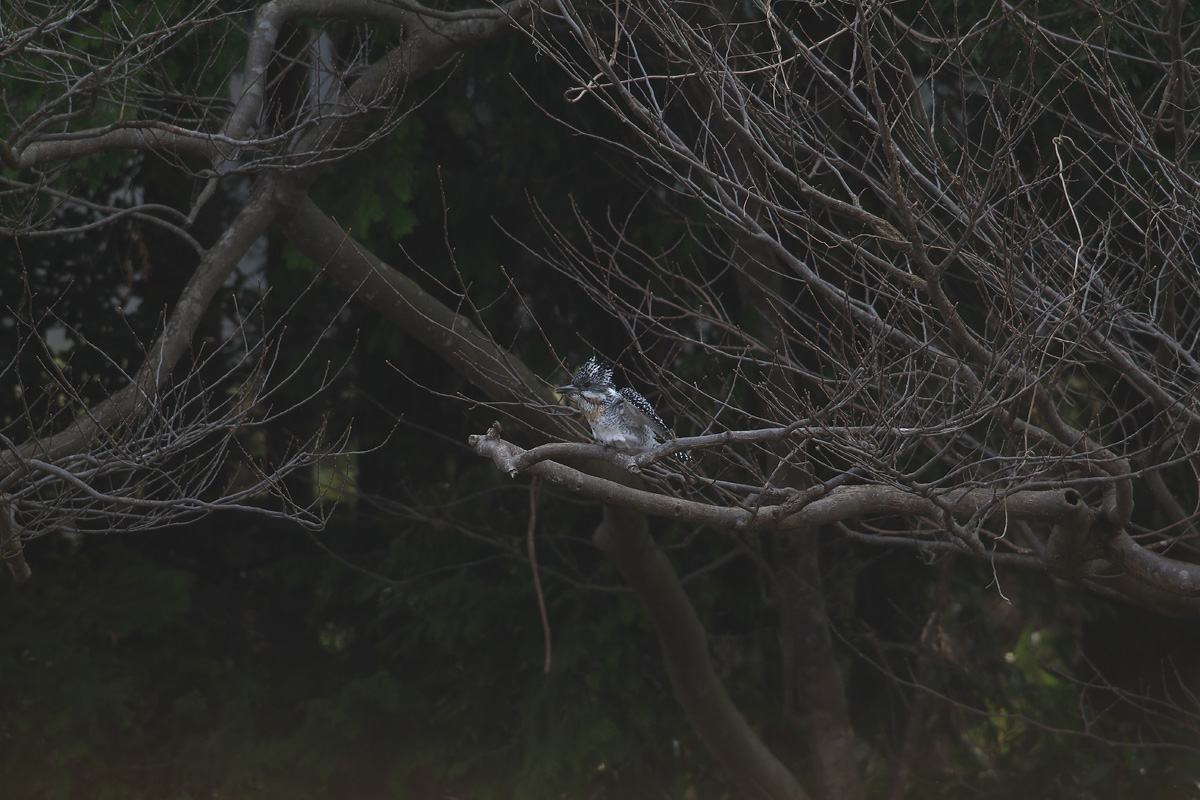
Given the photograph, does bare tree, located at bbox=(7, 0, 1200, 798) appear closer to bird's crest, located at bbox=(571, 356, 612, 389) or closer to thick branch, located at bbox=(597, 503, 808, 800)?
thick branch, located at bbox=(597, 503, 808, 800)

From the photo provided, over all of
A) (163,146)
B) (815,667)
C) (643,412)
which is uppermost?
(163,146)

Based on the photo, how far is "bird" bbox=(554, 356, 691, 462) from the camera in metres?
3.12

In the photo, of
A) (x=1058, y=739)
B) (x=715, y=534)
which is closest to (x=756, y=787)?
(x=715, y=534)

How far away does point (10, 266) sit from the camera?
5.35 meters

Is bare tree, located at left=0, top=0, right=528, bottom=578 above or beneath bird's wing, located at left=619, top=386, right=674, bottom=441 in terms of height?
above

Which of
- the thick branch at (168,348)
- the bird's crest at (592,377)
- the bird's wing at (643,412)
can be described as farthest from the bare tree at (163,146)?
the bird's wing at (643,412)

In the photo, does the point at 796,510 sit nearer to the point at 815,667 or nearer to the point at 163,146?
the point at 163,146

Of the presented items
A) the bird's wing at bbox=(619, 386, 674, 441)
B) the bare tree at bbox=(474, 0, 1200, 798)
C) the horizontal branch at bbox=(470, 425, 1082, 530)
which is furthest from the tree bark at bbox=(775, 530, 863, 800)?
the horizontal branch at bbox=(470, 425, 1082, 530)

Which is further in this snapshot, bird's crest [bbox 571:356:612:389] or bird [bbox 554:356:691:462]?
bird's crest [bbox 571:356:612:389]

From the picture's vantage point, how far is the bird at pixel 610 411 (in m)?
3.12

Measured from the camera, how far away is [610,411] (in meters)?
3.15

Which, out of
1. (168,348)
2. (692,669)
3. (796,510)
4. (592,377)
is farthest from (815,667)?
(168,348)

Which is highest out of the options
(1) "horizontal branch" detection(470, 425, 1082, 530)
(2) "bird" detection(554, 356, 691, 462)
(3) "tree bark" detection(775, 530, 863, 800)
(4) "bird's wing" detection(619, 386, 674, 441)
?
(1) "horizontal branch" detection(470, 425, 1082, 530)

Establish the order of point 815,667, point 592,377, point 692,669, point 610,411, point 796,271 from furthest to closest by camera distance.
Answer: point 815,667 < point 692,669 < point 592,377 < point 610,411 < point 796,271
